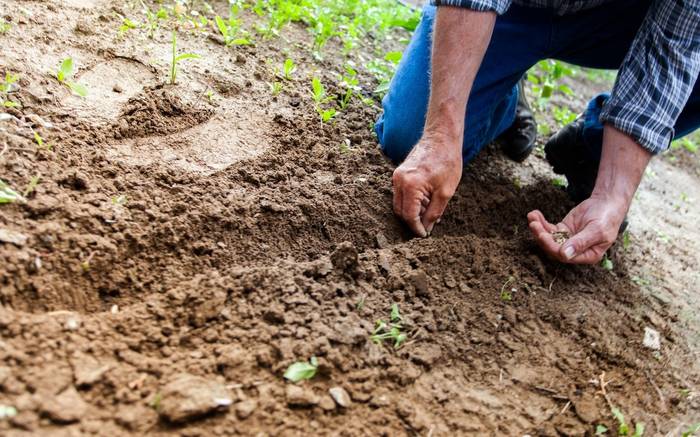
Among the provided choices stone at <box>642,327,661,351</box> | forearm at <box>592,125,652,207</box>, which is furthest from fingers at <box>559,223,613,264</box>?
stone at <box>642,327,661,351</box>

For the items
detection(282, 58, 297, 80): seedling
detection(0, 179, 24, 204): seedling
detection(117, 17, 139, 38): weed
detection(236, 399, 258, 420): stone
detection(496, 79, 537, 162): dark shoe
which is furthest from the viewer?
detection(496, 79, 537, 162): dark shoe

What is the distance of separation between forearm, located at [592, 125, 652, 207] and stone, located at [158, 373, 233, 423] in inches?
59.6

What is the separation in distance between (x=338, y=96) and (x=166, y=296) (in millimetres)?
1408

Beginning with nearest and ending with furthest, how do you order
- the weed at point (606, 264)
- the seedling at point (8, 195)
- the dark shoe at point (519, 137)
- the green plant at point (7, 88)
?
the seedling at point (8, 195), the green plant at point (7, 88), the weed at point (606, 264), the dark shoe at point (519, 137)

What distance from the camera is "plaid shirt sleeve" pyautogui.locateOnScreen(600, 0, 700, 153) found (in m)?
2.01

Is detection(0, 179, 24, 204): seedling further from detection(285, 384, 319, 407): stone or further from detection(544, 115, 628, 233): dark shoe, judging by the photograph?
detection(544, 115, 628, 233): dark shoe

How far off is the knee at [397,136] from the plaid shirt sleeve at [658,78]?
718mm

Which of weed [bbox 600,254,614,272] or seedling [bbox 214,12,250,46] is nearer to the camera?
weed [bbox 600,254,614,272]

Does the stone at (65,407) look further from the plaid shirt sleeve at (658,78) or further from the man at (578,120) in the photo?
the plaid shirt sleeve at (658,78)

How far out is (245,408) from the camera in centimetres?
122

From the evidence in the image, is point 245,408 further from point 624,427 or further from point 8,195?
point 624,427

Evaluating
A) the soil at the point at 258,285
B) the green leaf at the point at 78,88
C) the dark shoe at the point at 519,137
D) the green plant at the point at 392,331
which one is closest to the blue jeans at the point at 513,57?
the soil at the point at 258,285

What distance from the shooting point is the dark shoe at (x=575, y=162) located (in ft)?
8.10

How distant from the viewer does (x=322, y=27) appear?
308 centimetres
